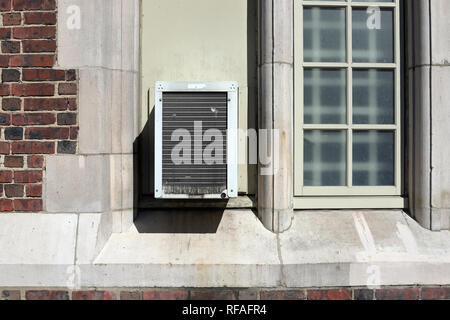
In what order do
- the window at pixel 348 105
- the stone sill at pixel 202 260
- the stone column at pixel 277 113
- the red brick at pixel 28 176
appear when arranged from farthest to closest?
the window at pixel 348 105 < the stone column at pixel 277 113 < the red brick at pixel 28 176 < the stone sill at pixel 202 260

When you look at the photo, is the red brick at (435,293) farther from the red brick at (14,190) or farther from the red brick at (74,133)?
the red brick at (14,190)

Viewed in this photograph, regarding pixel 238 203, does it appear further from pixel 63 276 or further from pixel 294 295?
pixel 63 276

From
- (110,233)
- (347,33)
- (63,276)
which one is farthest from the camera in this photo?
(347,33)

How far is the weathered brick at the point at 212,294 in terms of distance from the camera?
222 cm

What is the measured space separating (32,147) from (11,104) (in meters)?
0.33

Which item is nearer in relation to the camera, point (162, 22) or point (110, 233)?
point (110, 233)

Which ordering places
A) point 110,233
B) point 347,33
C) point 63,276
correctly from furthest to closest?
1. point 347,33
2. point 110,233
3. point 63,276

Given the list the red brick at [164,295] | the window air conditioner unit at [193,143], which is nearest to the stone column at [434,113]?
the window air conditioner unit at [193,143]

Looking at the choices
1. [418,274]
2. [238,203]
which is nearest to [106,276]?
[238,203]

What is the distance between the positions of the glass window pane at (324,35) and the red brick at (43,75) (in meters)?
1.76

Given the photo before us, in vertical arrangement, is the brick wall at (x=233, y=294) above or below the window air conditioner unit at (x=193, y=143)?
below

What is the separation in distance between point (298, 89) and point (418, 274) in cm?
150

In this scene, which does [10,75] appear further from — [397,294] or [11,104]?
[397,294]
